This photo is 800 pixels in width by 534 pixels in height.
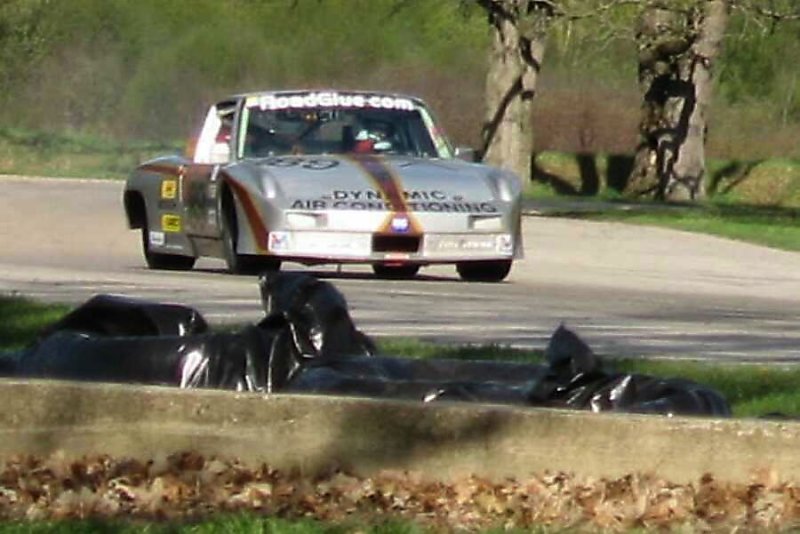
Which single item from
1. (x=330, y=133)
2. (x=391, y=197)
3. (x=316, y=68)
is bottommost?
(x=316, y=68)

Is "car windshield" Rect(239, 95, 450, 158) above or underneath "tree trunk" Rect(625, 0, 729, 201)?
above

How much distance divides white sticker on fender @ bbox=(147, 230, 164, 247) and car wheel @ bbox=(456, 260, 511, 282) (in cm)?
248

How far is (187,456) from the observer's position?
23.2ft

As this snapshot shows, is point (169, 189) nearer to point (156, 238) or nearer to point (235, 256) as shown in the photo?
point (156, 238)

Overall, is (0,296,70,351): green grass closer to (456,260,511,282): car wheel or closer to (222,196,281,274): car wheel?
(222,196,281,274): car wheel

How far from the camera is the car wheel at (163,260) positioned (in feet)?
60.5

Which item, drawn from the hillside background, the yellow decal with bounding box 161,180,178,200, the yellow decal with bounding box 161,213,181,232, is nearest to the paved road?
the yellow decal with bounding box 161,213,181,232

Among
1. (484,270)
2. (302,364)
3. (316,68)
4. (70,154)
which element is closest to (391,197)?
(484,270)

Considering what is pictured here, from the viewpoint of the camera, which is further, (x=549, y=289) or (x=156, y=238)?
(x=156, y=238)

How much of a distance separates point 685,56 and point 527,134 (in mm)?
3202

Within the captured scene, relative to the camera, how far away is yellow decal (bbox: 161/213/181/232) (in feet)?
58.2

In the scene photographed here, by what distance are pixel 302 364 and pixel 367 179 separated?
7.93 m

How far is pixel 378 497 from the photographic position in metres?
6.81

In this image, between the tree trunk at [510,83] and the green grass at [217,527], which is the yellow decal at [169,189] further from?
the tree trunk at [510,83]
